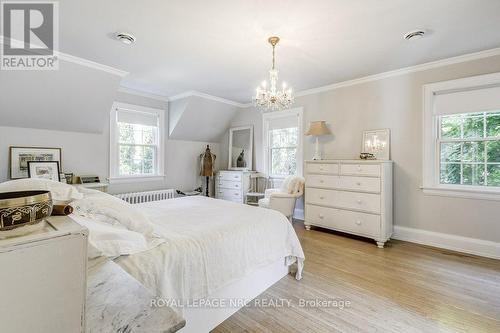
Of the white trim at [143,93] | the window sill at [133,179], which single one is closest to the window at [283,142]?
the white trim at [143,93]

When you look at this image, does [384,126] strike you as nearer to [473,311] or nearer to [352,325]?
[473,311]

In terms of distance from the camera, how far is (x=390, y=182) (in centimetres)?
342

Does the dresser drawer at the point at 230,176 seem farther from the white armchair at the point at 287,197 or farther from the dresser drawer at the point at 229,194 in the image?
the white armchair at the point at 287,197

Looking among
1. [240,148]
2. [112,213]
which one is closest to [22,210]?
[112,213]

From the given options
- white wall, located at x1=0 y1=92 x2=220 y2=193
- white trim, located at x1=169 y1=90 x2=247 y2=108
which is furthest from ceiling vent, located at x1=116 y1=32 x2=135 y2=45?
white trim, located at x1=169 y1=90 x2=247 y2=108

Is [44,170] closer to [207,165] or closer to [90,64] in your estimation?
[90,64]

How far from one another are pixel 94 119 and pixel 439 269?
5014mm

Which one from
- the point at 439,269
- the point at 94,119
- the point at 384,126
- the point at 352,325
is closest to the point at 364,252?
the point at 439,269

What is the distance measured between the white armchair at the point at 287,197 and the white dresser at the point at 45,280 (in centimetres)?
345

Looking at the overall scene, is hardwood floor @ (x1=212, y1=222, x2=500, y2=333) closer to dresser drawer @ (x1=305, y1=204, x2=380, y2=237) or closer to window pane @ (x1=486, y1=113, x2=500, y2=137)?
dresser drawer @ (x1=305, y1=204, x2=380, y2=237)

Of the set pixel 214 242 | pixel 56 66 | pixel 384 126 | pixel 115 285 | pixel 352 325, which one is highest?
pixel 56 66

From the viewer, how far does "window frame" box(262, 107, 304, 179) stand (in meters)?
4.43

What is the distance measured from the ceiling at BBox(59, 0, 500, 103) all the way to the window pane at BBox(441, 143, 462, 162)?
3.88 feet

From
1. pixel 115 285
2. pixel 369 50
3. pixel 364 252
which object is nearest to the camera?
pixel 115 285
